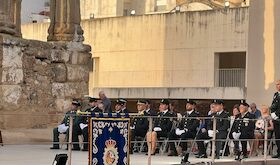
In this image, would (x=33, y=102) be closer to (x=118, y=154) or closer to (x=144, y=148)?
(x=144, y=148)

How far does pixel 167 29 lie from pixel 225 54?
10.6 ft

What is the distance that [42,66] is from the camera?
64.6ft

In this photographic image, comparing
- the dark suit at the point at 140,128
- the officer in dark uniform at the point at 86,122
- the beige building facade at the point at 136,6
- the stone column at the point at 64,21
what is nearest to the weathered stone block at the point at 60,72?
the stone column at the point at 64,21

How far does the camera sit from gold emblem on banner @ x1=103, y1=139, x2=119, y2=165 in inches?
459

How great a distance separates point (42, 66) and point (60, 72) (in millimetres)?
600

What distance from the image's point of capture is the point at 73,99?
20.2 metres

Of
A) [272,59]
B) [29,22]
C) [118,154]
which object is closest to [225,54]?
[29,22]

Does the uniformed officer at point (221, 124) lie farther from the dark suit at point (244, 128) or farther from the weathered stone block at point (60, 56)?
the weathered stone block at point (60, 56)

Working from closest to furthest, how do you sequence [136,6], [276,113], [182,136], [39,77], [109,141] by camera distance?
[109,141] < [182,136] < [276,113] < [39,77] < [136,6]

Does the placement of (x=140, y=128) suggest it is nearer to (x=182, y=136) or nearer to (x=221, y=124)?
(x=182, y=136)

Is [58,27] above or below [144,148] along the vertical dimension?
above

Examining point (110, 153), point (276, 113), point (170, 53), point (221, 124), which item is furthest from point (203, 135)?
point (170, 53)

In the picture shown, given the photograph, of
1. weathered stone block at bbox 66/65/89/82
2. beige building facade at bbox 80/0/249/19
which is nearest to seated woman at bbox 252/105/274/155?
weathered stone block at bbox 66/65/89/82

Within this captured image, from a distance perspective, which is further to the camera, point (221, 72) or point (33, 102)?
point (221, 72)
